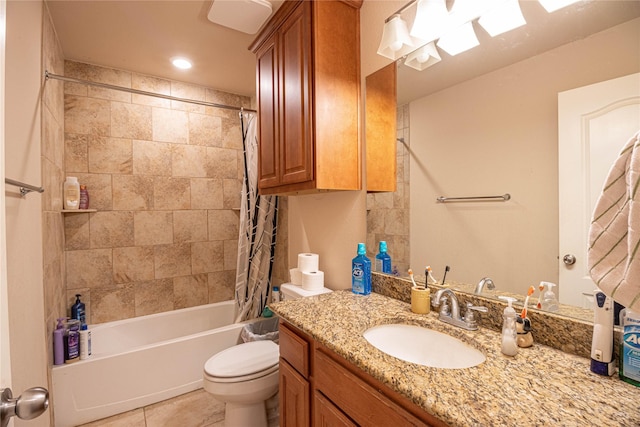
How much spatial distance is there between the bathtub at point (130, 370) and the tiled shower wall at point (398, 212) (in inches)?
61.5

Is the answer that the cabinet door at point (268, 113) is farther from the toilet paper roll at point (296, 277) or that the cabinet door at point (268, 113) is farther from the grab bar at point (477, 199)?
the grab bar at point (477, 199)

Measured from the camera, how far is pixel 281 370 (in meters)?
1.29

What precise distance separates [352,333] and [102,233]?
239cm

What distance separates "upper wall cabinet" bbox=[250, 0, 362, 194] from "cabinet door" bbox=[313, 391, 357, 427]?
0.91m

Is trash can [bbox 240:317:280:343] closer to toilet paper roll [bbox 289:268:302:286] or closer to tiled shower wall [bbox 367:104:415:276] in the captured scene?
toilet paper roll [bbox 289:268:302:286]

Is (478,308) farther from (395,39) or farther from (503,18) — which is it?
(395,39)

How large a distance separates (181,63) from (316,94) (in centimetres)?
158

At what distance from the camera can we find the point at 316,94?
144 centimetres

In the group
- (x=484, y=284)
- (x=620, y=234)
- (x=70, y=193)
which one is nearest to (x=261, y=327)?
(x=70, y=193)

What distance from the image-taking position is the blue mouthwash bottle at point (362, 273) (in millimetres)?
1448

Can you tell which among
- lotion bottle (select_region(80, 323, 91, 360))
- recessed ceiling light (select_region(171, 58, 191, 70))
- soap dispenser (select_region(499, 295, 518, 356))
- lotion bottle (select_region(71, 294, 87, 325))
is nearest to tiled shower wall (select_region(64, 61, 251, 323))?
lotion bottle (select_region(71, 294, 87, 325))

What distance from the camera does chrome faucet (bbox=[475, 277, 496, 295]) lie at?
1.08 meters

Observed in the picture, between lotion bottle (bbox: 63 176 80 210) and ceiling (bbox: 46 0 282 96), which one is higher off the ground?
ceiling (bbox: 46 0 282 96)

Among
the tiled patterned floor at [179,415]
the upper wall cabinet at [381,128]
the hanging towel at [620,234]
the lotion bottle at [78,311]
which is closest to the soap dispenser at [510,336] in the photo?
the hanging towel at [620,234]
